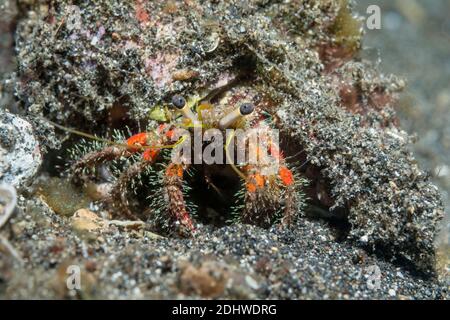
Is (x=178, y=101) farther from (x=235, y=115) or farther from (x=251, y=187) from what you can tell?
(x=251, y=187)

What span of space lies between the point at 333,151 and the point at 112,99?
1.92m

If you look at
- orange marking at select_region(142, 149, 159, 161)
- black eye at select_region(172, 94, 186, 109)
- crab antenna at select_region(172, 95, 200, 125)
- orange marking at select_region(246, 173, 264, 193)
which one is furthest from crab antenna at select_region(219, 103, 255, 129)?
orange marking at select_region(142, 149, 159, 161)

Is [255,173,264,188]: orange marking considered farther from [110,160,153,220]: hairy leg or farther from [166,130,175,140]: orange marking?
[110,160,153,220]: hairy leg

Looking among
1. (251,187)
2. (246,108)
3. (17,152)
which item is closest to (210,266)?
(251,187)

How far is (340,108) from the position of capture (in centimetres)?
392

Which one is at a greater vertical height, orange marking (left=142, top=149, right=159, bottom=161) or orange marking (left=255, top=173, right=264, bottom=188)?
orange marking (left=142, top=149, right=159, bottom=161)

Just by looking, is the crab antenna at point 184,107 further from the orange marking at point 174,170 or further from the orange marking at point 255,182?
the orange marking at point 255,182

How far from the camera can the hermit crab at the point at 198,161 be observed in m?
3.58

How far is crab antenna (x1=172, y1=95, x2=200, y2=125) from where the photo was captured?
11.4 ft

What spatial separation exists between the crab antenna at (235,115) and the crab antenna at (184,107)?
0.67 feet

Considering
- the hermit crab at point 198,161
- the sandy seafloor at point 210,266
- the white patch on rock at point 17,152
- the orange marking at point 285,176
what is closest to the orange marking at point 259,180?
the hermit crab at point 198,161

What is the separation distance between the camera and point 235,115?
11.5 feet

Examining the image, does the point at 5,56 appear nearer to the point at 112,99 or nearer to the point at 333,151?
the point at 112,99
